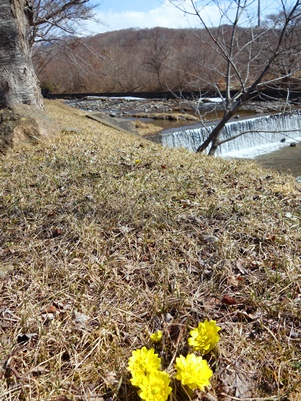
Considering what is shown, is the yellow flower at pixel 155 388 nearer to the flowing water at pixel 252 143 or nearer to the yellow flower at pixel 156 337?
the yellow flower at pixel 156 337

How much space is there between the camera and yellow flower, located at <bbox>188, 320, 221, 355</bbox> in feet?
4.54

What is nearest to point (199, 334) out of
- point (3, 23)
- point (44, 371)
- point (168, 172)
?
point (44, 371)

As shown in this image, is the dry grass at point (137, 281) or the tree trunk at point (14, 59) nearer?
the dry grass at point (137, 281)

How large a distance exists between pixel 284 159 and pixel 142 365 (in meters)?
9.83

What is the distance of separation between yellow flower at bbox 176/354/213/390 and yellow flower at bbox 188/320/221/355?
98 mm

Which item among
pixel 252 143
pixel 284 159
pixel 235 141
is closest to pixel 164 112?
pixel 252 143

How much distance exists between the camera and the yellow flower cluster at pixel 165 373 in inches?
47.3

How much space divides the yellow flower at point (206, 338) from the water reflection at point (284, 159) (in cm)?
775

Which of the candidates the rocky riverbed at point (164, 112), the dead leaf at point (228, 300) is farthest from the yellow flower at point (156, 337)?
the rocky riverbed at point (164, 112)

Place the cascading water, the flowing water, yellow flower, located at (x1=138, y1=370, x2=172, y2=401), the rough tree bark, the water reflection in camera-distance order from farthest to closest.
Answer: the cascading water → the flowing water → the water reflection → the rough tree bark → yellow flower, located at (x1=138, y1=370, x2=172, y2=401)

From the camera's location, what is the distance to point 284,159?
1003cm

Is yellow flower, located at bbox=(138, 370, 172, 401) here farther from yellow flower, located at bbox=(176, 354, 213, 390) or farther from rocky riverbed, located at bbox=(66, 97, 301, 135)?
rocky riverbed, located at bbox=(66, 97, 301, 135)

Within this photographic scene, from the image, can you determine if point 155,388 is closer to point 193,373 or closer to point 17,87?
point 193,373

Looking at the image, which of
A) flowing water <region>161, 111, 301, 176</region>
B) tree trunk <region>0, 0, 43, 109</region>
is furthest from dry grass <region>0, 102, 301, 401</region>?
flowing water <region>161, 111, 301, 176</region>
